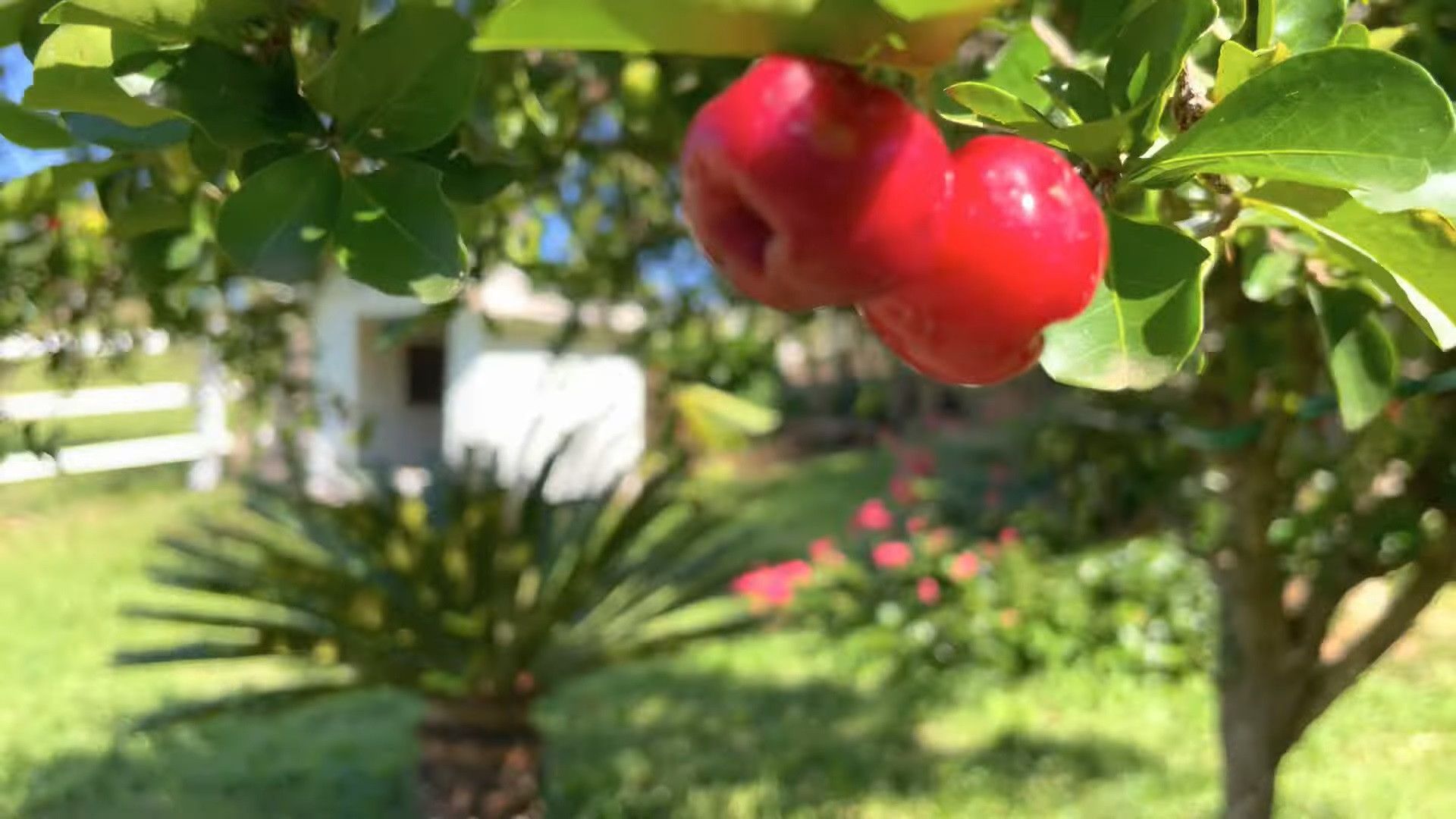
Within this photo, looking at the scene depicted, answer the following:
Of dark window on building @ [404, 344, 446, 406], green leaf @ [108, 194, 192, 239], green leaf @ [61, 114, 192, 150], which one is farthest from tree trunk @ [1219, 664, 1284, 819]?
dark window on building @ [404, 344, 446, 406]

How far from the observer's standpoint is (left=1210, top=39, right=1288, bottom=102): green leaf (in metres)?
0.73

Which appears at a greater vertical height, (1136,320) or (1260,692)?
(1136,320)

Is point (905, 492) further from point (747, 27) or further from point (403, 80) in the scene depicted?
point (747, 27)

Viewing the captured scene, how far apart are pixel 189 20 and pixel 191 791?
14.9 feet

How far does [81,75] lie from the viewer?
792 mm

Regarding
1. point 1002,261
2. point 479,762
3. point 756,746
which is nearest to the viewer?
point 1002,261

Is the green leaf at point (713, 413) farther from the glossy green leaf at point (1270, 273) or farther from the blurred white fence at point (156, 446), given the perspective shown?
the blurred white fence at point (156, 446)

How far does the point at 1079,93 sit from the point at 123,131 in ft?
2.05

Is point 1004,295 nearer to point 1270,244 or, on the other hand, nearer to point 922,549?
point 1270,244

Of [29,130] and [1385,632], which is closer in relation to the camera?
[29,130]

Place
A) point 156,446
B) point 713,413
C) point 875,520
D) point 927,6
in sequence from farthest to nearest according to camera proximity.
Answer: point 156,446
point 875,520
point 713,413
point 927,6

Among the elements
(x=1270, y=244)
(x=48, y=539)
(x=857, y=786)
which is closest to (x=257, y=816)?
(x=857, y=786)

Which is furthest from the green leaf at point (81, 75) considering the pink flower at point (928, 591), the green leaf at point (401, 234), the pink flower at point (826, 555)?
the pink flower at point (826, 555)

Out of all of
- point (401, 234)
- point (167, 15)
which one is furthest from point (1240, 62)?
point (167, 15)
